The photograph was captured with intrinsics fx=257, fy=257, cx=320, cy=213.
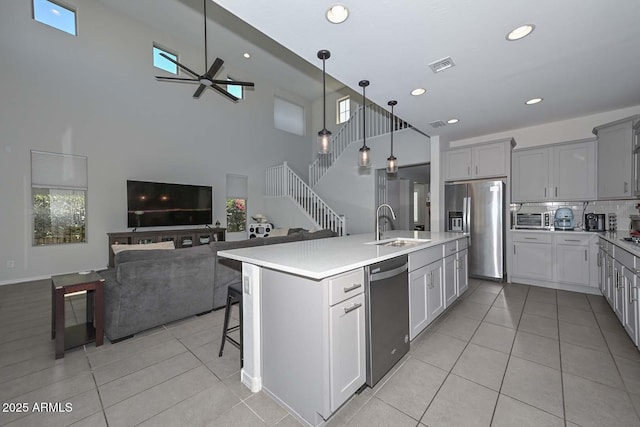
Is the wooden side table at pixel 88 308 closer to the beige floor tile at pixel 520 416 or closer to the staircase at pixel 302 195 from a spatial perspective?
the beige floor tile at pixel 520 416

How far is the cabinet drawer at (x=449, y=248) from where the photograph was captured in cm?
302

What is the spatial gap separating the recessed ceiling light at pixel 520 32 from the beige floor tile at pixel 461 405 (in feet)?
9.10

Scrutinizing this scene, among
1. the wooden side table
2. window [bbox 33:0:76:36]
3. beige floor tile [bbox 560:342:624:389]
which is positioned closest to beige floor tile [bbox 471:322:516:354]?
beige floor tile [bbox 560:342:624:389]

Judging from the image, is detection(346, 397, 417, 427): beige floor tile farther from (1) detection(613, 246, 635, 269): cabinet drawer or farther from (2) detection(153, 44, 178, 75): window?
(2) detection(153, 44, 178, 75): window

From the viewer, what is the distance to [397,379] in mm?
1945

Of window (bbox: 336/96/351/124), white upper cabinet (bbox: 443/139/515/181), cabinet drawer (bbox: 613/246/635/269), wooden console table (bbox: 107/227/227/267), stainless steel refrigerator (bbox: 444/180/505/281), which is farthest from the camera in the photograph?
window (bbox: 336/96/351/124)

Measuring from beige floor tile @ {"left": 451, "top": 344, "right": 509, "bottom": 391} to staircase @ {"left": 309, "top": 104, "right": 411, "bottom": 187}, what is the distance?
16.0ft

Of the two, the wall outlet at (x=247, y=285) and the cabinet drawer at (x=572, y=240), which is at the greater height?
the cabinet drawer at (x=572, y=240)

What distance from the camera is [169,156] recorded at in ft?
19.9

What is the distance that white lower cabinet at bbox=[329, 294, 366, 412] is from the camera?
1503 millimetres

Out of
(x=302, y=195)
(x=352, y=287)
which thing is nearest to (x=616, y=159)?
(x=352, y=287)

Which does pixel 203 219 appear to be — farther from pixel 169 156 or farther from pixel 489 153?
pixel 489 153

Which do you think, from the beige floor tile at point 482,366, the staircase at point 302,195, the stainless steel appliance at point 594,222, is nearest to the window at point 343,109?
the staircase at point 302,195

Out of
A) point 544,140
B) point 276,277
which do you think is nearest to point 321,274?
point 276,277
